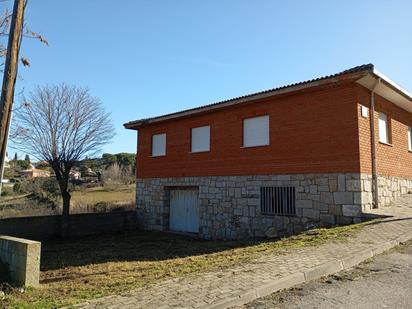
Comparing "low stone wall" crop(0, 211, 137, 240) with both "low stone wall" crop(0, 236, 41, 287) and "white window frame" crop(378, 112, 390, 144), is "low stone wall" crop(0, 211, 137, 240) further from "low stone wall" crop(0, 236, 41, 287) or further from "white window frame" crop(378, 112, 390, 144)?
"white window frame" crop(378, 112, 390, 144)

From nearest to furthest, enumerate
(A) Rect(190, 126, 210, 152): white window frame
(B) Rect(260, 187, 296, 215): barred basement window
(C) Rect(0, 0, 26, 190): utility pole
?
(C) Rect(0, 0, 26, 190): utility pole
(B) Rect(260, 187, 296, 215): barred basement window
(A) Rect(190, 126, 210, 152): white window frame

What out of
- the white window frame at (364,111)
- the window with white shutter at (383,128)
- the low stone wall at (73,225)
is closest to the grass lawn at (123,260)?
the low stone wall at (73,225)

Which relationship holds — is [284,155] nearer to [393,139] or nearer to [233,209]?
[233,209]

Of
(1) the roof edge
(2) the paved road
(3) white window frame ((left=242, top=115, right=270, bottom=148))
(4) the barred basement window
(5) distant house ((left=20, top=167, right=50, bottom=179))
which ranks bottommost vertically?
(2) the paved road

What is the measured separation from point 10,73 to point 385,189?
34.7ft

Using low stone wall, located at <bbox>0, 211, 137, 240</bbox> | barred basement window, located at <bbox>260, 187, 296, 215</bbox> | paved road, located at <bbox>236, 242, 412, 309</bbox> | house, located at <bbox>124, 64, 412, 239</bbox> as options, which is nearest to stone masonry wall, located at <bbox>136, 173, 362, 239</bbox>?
house, located at <bbox>124, 64, 412, 239</bbox>

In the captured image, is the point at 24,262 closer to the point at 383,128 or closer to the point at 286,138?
the point at 286,138

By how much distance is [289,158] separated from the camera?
12.1 metres

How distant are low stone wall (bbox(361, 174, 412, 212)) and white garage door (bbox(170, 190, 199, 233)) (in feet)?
22.6

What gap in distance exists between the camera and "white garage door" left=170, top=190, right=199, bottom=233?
50.9 feet

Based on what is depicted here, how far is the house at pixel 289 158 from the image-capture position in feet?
35.4

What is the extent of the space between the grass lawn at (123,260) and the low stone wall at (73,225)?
31.3 inches

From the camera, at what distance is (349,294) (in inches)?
193

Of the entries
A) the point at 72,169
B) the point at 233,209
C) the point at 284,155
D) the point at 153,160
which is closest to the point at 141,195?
the point at 153,160
